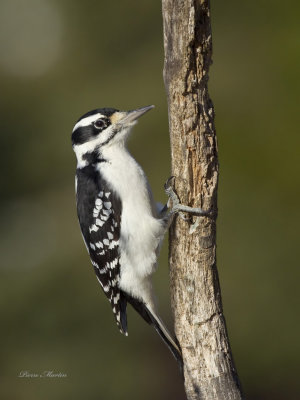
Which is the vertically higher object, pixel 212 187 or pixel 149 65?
pixel 149 65

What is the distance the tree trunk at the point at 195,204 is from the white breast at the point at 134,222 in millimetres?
217

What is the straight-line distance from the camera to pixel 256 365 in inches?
249

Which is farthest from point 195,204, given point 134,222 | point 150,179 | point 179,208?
point 150,179

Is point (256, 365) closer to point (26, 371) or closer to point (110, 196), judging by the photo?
point (26, 371)

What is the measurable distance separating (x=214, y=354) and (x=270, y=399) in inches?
127

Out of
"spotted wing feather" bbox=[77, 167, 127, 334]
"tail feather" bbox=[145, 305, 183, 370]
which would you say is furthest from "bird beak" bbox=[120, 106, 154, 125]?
"tail feather" bbox=[145, 305, 183, 370]

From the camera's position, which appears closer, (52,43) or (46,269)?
(46,269)

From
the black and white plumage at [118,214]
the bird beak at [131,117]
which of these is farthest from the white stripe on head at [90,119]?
the bird beak at [131,117]

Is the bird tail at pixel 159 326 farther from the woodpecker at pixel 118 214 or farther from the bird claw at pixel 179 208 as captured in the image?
the bird claw at pixel 179 208

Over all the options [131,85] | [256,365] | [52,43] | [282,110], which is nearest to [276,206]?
[282,110]

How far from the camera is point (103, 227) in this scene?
3918mm

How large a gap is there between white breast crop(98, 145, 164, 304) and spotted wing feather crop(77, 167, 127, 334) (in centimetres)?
5

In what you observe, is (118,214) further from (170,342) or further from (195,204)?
(170,342)

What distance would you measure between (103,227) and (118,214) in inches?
5.7
